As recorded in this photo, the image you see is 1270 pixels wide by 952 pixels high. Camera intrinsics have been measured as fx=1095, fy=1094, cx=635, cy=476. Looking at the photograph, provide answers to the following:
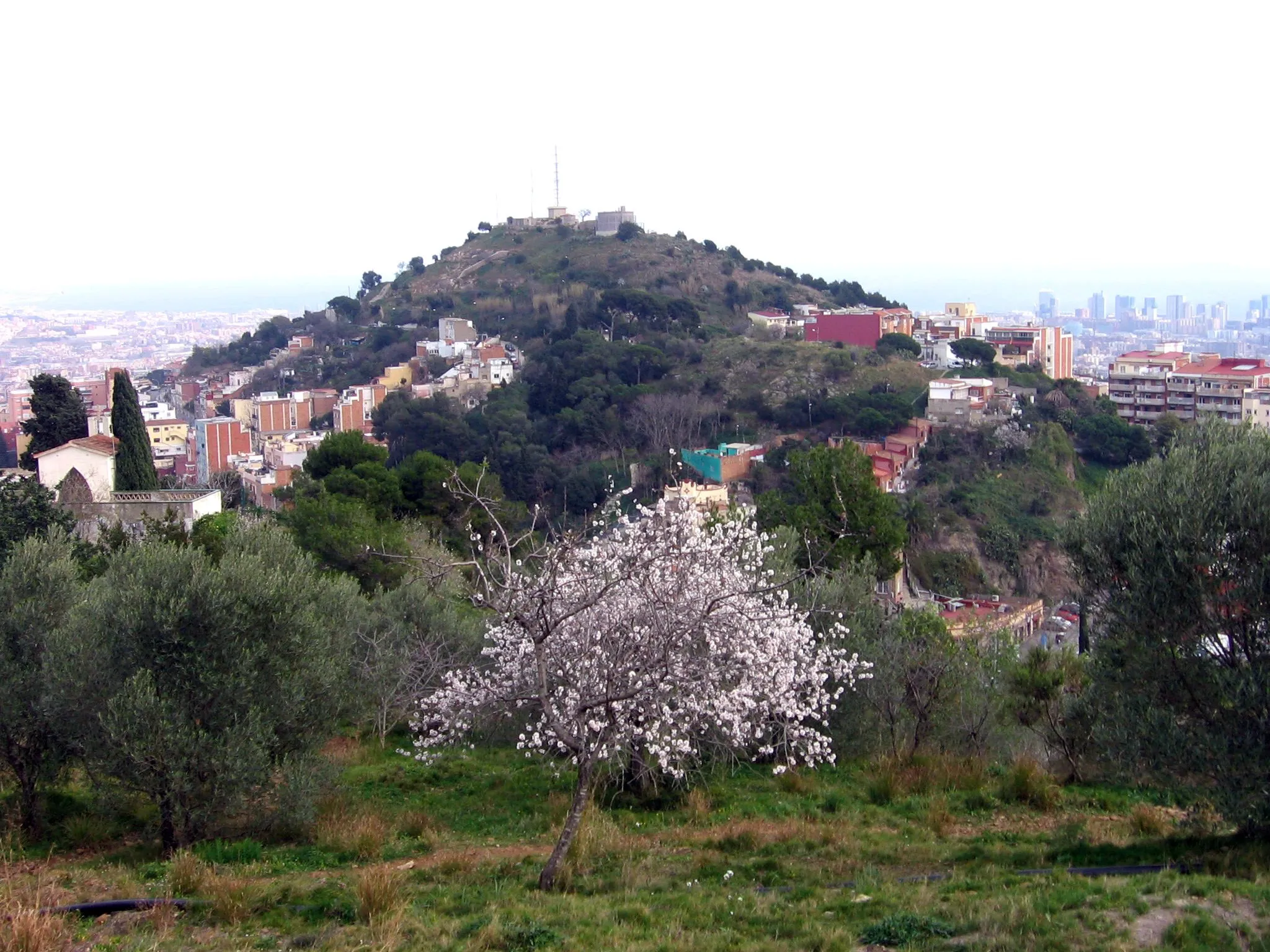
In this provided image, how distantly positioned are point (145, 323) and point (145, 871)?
176503mm

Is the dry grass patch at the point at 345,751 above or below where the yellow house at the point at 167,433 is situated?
above

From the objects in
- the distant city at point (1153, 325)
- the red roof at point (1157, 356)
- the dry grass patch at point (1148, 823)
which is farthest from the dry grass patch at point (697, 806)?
the distant city at point (1153, 325)

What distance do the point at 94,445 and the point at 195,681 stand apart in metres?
23.2

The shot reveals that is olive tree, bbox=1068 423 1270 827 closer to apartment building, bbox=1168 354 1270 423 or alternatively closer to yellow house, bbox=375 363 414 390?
apartment building, bbox=1168 354 1270 423

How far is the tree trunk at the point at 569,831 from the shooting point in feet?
22.5

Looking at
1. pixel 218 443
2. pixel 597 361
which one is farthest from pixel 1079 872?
pixel 218 443

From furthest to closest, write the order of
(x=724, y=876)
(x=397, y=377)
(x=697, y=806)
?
(x=397, y=377) → (x=697, y=806) → (x=724, y=876)

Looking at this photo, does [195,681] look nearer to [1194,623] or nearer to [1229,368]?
[1194,623]

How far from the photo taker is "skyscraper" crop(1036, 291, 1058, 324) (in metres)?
139

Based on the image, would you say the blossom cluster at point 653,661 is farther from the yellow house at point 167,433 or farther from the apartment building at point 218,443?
the yellow house at point 167,433

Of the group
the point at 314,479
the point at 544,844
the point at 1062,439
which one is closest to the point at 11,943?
the point at 544,844

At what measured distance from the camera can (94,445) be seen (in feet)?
94.5

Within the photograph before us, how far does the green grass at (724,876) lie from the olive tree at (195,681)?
530 mm

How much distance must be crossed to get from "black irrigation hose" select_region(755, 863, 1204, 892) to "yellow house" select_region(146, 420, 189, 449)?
188ft
